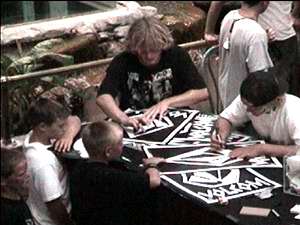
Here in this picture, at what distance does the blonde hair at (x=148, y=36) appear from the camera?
4859 millimetres

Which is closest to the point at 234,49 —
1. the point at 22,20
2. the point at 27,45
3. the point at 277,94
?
the point at 277,94

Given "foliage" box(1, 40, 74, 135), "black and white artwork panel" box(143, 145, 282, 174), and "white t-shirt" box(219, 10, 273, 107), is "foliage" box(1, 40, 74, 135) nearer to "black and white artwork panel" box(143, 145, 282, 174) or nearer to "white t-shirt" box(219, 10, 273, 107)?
"white t-shirt" box(219, 10, 273, 107)

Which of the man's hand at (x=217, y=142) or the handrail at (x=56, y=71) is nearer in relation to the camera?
the man's hand at (x=217, y=142)

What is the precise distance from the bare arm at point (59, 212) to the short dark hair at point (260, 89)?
3.39 feet

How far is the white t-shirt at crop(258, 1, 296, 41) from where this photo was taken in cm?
574

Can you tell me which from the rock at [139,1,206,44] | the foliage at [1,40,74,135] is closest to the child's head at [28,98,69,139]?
the foliage at [1,40,74,135]

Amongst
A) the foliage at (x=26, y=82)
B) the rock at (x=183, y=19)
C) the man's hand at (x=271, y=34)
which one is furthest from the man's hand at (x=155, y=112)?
the rock at (x=183, y=19)

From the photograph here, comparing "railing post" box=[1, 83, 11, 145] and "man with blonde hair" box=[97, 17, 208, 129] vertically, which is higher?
"man with blonde hair" box=[97, 17, 208, 129]

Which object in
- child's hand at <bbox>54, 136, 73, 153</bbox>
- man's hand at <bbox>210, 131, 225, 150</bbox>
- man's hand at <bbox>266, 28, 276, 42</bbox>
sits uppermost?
man's hand at <bbox>266, 28, 276, 42</bbox>

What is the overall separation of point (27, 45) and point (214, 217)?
3689mm

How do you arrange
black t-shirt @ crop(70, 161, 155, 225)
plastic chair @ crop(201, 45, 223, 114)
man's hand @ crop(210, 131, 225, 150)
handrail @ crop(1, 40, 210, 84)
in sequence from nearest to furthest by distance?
black t-shirt @ crop(70, 161, 155, 225) < man's hand @ crop(210, 131, 225, 150) < handrail @ crop(1, 40, 210, 84) < plastic chair @ crop(201, 45, 223, 114)

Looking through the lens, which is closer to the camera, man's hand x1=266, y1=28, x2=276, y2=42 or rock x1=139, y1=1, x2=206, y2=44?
man's hand x1=266, y1=28, x2=276, y2=42

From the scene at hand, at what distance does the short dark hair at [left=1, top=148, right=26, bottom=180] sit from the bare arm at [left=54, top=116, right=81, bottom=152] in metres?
0.60

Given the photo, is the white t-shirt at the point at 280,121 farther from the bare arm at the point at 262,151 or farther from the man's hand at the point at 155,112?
the man's hand at the point at 155,112
